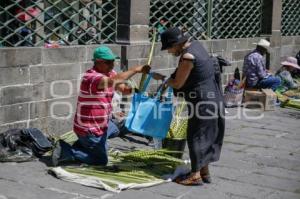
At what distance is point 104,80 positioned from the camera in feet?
20.0

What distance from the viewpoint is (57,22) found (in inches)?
310

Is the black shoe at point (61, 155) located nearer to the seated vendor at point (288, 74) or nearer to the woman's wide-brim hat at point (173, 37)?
the woman's wide-brim hat at point (173, 37)

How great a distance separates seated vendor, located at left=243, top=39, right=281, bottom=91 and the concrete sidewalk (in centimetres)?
281

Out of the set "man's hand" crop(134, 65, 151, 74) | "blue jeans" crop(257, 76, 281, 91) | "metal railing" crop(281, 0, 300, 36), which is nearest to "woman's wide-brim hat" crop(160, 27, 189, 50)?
"man's hand" crop(134, 65, 151, 74)

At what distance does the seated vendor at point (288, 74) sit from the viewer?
1291cm

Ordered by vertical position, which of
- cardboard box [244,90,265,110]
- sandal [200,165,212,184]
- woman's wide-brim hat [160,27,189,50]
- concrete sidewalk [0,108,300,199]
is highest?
woman's wide-brim hat [160,27,189,50]

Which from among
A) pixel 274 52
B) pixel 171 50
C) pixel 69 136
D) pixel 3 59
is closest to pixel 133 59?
pixel 69 136

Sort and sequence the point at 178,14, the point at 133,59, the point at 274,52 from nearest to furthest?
the point at 133,59, the point at 178,14, the point at 274,52

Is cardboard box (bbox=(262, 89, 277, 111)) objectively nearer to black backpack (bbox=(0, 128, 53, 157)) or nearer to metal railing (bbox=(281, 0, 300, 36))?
metal railing (bbox=(281, 0, 300, 36))

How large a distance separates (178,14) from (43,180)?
17.8ft

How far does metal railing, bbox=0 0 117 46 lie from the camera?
730 centimetres

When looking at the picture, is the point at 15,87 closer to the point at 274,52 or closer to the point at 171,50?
the point at 171,50

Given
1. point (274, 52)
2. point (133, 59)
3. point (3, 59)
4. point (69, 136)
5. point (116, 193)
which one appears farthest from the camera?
point (274, 52)

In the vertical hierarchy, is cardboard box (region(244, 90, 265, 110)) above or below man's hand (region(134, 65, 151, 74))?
below
